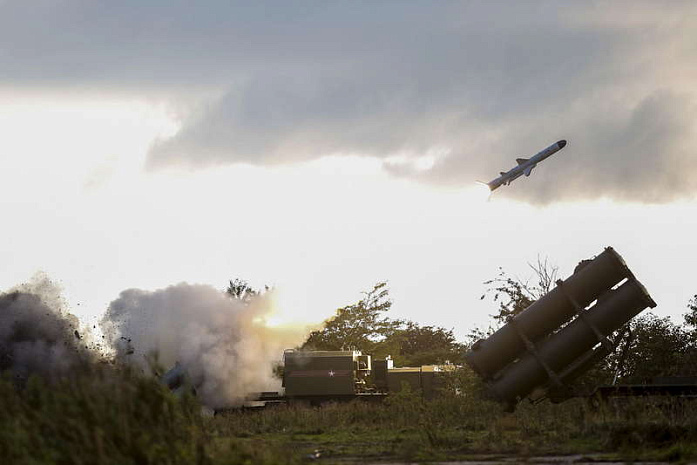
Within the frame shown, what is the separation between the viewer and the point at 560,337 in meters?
31.7

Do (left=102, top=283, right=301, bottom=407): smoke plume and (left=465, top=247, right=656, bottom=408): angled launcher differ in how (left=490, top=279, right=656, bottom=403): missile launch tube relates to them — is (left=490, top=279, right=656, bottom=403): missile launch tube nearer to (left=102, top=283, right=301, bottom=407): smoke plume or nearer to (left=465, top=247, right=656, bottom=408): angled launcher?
(left=465, top=247, right=656, bottom=408): angled launcher

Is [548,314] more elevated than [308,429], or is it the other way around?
[548,314]

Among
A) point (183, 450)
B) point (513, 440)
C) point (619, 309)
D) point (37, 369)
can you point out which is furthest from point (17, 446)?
point (37, 369)

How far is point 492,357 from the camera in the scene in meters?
31.9

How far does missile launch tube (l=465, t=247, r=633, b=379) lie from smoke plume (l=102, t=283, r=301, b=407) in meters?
14.6

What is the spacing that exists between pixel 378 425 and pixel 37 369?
54.9 ft

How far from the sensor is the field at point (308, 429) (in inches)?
566

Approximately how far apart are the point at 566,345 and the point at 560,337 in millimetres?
308

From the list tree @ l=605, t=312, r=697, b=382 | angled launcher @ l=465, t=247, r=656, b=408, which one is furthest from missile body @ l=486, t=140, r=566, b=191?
angled launcher @ l=465, t=247, r=656, b=408

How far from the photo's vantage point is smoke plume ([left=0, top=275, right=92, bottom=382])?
41.8 m

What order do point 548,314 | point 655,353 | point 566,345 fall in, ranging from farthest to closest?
point 655,353, point 548,314, point 566,345

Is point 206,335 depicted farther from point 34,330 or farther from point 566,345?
point 566,345

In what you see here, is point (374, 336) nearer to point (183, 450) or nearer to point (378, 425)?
point (378, 425)

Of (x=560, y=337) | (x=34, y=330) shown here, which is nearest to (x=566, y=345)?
(x=560, y=337)
